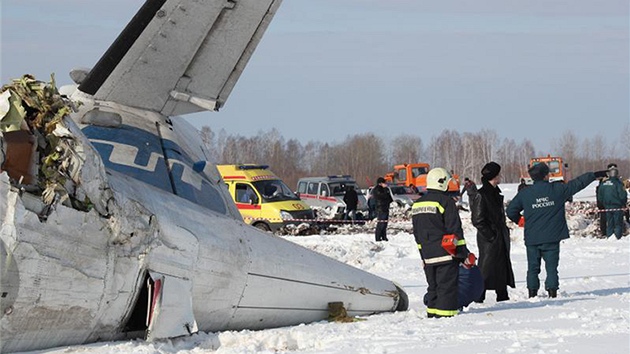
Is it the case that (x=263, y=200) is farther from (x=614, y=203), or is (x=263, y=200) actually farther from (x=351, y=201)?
(x=614, y=203)

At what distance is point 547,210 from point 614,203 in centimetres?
1246

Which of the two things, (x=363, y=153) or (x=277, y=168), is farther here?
(x=363, y=153)

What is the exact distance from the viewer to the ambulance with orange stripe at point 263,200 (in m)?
28.0

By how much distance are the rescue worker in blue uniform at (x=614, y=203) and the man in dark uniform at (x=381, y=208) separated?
222 inches

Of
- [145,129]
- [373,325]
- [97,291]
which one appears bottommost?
[373,325]

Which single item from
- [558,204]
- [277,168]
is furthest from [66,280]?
[277,168]

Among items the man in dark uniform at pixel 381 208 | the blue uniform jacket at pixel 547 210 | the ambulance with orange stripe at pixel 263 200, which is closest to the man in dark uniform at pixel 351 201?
the ambulance with orange stripe at pixel 263 200

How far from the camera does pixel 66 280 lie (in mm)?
5613

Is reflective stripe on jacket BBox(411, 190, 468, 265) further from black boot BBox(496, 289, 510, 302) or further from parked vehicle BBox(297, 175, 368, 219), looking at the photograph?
parked vehicle BBox(297, 175, 368, 219)

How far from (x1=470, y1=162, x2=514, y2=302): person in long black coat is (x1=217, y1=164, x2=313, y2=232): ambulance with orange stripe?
16.4 meters

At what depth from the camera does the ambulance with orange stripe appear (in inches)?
1101

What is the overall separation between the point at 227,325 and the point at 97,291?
173cm

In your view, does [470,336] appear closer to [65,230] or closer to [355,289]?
[355,289]

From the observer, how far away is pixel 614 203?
76.0 ft
